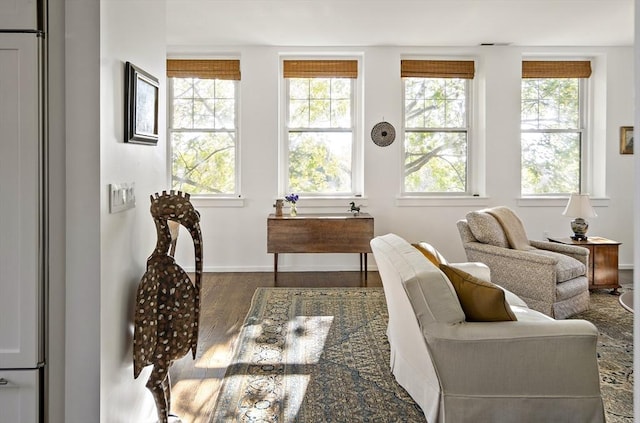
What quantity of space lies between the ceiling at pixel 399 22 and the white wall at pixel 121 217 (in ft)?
7.18

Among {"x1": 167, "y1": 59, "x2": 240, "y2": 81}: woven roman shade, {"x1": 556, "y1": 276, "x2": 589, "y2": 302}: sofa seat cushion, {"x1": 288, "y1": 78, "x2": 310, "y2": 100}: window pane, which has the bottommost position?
{"x1": 556, "y1": 276, "x2": 589, "y2": 302}: sofa seat cushion

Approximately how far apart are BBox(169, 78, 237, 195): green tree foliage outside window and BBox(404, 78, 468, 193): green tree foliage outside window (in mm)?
2116

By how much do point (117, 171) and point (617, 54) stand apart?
6065 mm

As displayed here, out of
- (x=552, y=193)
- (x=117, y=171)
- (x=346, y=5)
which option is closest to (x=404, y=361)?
(x=117, y=171)

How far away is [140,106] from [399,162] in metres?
4.07

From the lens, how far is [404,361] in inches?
103

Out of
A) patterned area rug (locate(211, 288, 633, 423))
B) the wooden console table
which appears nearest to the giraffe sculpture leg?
patterned area rug (locate(211, 288, 633, 423))

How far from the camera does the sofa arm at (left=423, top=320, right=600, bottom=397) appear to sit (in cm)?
209

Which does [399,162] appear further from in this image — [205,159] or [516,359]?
[516,359]

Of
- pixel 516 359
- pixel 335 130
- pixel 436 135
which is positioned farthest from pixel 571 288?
pixel 335 130
